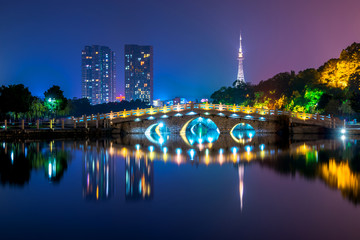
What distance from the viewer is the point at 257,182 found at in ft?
40.5

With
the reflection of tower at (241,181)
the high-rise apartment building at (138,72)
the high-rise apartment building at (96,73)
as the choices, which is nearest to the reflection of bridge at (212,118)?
the reflection of tower at (241,181)

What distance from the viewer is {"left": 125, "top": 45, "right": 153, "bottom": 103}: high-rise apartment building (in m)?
192

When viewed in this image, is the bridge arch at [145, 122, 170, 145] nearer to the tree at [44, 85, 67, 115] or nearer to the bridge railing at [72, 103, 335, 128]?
the bridge railing at [72, 103, 335, 128]

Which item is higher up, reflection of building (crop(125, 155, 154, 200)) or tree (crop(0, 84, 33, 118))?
tree (crop(0, 84, 33, 118))

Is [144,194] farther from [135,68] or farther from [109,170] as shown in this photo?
[135,68]

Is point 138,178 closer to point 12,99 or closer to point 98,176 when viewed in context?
point 98,176

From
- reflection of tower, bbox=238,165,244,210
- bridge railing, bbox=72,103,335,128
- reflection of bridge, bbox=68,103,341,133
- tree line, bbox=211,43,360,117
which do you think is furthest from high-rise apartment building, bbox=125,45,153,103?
reflection of tower, bbox=238,165,244,210

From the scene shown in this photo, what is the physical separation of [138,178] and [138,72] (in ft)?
598

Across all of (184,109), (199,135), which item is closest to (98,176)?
(184,109)

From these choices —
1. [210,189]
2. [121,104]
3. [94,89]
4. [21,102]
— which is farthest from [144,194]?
[94,89]

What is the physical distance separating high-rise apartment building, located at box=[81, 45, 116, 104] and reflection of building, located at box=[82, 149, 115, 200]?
170966 millimetres

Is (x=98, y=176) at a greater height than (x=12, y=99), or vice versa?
(x=12, y=99)

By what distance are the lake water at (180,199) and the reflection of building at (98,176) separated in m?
0.03

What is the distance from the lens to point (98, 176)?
1354cm
